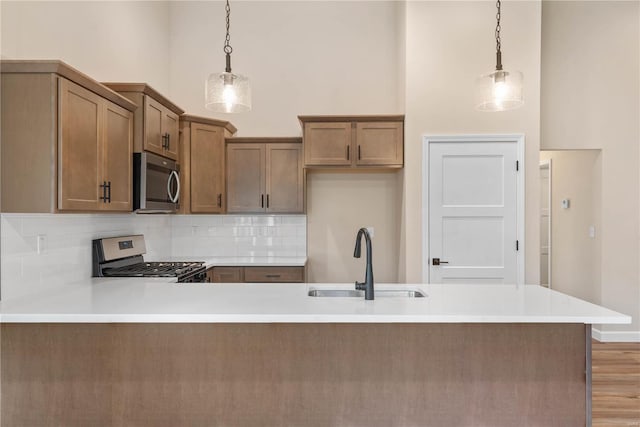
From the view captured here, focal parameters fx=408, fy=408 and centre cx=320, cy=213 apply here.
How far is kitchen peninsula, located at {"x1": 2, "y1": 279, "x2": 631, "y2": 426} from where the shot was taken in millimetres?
1948

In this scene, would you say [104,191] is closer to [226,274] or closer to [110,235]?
[110,235]

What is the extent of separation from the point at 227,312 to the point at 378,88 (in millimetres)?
3479

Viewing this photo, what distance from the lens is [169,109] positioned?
3.56 metres

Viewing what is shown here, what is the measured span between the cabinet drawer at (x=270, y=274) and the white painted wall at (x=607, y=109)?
2945 mm

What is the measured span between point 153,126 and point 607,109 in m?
4.40

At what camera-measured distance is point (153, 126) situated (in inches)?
125

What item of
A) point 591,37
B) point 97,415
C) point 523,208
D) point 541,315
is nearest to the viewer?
point 541,315

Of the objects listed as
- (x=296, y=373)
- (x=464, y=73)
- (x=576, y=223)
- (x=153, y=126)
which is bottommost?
(x=296, y=373)

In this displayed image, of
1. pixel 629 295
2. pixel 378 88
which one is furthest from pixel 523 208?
pixel 378 88

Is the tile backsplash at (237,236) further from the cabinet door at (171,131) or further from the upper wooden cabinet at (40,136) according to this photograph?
the upper wooden cabinet at (40,136)

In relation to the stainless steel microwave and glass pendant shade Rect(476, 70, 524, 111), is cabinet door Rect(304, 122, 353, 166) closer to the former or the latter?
the stainless steel microwave

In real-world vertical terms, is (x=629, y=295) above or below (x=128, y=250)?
below

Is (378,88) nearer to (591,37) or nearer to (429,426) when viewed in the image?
(591,37)

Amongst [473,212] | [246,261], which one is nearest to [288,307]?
[246,261]
